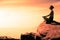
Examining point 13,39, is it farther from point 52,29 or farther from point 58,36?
point 58,36

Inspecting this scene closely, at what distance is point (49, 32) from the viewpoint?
1647 cm

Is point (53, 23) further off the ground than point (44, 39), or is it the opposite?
point (53, 23)

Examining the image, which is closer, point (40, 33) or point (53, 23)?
point (40, 33)

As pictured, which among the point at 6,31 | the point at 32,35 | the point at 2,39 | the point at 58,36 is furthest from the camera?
the point at 6,31

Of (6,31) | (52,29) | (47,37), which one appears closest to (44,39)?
(47,37)

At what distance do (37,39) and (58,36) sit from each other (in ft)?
4.47

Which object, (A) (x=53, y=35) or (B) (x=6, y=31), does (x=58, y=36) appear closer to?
(A) (x=53, y=35)

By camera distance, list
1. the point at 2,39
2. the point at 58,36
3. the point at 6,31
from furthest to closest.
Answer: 1. the point at 6,31
2. the point at 2,39
3. the point at 58,36

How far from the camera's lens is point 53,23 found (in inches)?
728

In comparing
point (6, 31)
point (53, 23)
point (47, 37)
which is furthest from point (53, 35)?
point (6, 31)

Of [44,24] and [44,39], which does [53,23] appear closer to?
[44,24]

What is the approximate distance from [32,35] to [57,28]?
5.22 feet

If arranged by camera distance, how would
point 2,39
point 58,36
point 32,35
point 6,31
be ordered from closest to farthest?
point 58,36
point 32,35
point 2,39
point 6,31

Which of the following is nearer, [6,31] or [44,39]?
[44,39]
